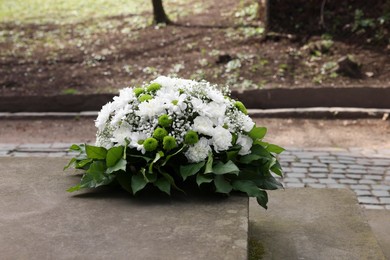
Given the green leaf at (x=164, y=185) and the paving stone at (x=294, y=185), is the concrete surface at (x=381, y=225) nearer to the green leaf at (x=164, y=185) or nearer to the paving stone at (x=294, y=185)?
the paving stone at (x=294, y=185)

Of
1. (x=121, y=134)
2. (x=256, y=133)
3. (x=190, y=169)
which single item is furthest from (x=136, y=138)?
(x=256, y=133)

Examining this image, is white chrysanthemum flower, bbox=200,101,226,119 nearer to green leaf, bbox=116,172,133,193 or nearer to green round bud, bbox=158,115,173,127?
green round bud, bbox=158,115,173,127

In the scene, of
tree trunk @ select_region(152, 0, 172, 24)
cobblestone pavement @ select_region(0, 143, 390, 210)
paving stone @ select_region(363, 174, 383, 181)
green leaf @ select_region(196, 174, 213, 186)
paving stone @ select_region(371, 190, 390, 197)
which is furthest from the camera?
tree trunk @ select_region(152, 0, 172, 24)

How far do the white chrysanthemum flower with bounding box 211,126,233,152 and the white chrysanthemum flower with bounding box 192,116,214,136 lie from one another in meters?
0.03

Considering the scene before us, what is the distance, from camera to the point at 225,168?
3365mm

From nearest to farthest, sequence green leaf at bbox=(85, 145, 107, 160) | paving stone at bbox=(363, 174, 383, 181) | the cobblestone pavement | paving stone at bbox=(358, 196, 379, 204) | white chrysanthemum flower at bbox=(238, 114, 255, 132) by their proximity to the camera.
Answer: green leaf at bbox=(85, 145, 107, 160) < white chrysanthemum flower at bbox=(238, 114, 255, 132) < paving stone at bbox=(358, 196, 379, 204) < the cobblestone pavement < paving stone at bbox=(363, 174, 383, 181)

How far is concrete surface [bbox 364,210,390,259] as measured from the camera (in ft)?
13.8

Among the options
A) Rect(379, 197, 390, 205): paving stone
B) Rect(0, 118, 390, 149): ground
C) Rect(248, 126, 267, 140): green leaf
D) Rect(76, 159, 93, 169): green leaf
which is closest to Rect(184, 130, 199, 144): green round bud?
Rect(248, 126, 267, 140): green leaf

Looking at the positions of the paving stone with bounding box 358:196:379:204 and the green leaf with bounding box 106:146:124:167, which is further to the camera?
the paving stone with bounding box 358:196:379:204

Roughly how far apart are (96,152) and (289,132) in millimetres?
4909

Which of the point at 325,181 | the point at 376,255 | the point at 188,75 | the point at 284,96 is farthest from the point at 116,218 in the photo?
the point at 188,75

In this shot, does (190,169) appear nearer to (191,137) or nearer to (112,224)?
(191,137)

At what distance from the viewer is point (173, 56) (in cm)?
1099

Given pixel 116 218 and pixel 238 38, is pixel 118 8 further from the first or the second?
pixel 116 218
